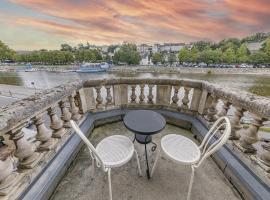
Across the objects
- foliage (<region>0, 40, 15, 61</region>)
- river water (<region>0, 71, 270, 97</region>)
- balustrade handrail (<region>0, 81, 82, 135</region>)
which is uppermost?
balustrade handrail (<region>0, 81, 82, 135</region>)

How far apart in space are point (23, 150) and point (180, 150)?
1734 millimetres

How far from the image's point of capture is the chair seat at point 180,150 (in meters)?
1.52

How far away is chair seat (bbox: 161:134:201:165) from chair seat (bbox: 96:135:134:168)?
42 centimetres

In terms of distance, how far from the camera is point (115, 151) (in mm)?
1646

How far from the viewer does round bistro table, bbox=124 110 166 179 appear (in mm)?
1725

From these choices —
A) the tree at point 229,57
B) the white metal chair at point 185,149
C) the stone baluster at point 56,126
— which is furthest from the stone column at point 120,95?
the tree at point 229,57

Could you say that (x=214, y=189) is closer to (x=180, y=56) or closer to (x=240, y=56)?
(x=180, y=56)

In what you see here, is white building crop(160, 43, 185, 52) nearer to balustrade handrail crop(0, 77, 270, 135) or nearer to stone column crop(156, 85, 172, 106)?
stone column crop(156, 85, 172, 106)

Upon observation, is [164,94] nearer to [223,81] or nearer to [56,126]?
[56,126]

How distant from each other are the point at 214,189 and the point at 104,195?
1345 mm

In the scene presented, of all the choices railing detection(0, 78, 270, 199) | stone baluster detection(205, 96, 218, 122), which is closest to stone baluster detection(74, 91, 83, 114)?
railing detection(0, 78, 270, 199)

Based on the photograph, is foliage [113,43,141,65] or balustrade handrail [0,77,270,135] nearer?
balustrade handrail [0,77,270,135]

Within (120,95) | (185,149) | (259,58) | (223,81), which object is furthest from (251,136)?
(259,58)

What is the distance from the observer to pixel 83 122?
2844 mm
